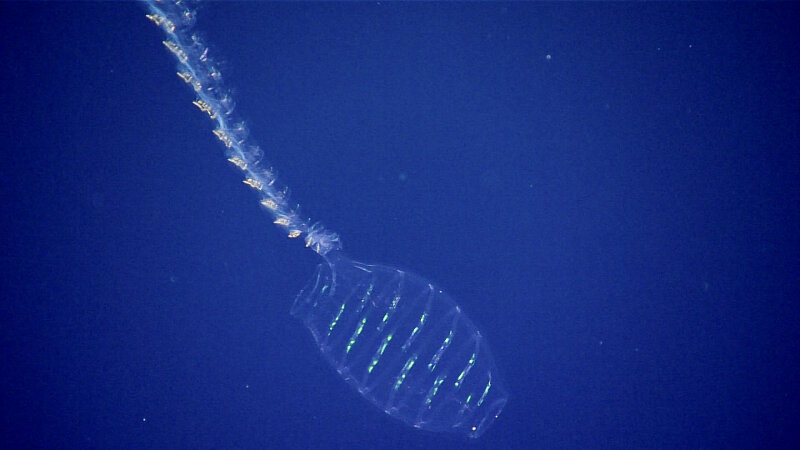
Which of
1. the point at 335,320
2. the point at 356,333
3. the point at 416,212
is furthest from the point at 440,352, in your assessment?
the point at 416,212

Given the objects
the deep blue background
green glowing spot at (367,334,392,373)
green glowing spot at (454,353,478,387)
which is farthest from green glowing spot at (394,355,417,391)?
the deep blue background

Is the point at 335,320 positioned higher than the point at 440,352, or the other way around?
the point at 440,352

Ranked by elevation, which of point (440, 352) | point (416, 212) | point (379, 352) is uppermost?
point (416, 212)

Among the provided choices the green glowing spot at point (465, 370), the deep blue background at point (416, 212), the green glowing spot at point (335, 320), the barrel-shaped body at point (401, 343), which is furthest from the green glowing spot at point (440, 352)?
the green glowing spot at point (335, 320)

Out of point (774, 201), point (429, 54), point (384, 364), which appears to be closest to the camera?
point (384, 364)

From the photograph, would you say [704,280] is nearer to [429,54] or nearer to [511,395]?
[511,395]

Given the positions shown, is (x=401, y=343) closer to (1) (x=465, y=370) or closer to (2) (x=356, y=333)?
(2) (x=356, y=333)

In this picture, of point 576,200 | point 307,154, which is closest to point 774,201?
point 576,200

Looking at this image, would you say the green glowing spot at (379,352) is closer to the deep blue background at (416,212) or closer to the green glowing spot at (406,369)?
the green glowing spot at (406,369)

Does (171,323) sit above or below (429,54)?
below
